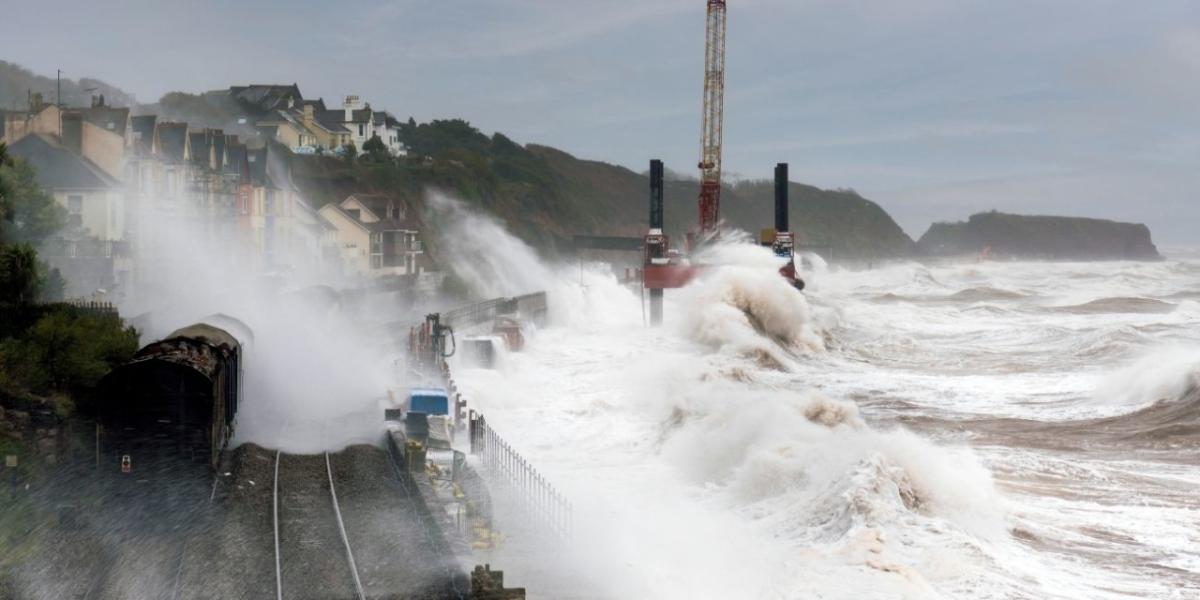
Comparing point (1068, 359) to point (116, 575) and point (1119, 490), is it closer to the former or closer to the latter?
point (1119, 490)

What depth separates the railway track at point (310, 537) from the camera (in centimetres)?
1569

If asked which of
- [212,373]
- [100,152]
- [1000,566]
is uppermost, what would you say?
[100,152]

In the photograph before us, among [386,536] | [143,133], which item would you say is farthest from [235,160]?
[386,536]

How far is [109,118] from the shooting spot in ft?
162

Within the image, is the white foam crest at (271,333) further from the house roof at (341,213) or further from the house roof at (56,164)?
the house roof at (341,213)

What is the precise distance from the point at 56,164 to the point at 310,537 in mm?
33094

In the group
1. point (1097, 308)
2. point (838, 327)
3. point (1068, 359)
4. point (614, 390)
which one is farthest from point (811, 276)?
point (614, 390)

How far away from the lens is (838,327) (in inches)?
2844

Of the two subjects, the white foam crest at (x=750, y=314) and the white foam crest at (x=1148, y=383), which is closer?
the white foam crest at (x=1148, y=383)

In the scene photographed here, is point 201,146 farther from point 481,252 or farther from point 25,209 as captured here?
point 481,252

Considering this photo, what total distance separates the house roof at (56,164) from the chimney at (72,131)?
0.44 metres

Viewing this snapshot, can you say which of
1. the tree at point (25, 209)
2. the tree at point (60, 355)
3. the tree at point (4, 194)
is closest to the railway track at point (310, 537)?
the tree at point (60, 355)

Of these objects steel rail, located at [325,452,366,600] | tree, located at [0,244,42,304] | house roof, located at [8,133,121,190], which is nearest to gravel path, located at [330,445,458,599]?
steel rail, located at [325,452,366,600]

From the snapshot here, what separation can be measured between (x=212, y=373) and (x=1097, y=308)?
75.3 metres
